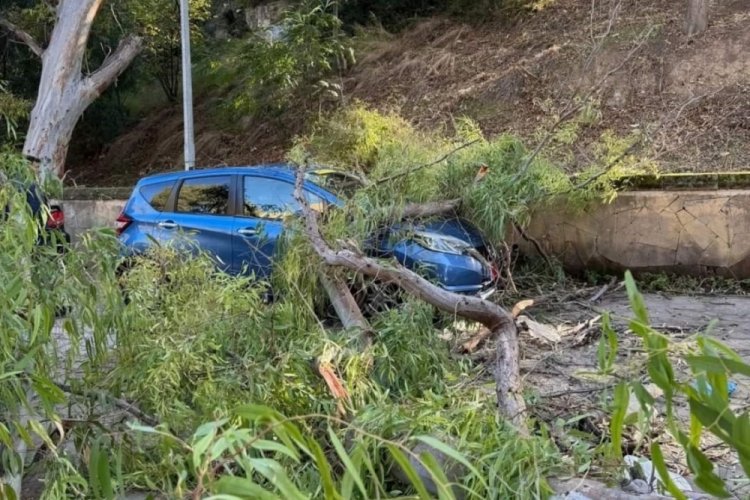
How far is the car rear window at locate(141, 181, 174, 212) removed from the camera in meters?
7.25

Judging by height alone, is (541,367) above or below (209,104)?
below

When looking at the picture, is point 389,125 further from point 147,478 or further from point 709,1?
point 709,1

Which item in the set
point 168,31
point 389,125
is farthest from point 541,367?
point 168,31

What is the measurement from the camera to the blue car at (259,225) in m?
5.58

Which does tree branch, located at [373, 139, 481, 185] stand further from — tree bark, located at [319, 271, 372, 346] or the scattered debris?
the scattered debris

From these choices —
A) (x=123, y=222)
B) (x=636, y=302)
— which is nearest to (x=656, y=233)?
(x=123, y=222)

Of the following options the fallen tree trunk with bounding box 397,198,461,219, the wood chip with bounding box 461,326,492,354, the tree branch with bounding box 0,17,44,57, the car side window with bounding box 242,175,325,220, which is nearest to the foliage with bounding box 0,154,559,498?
the wood chip with bounding box 461,326,492,354

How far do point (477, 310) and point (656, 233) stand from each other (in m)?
4.69

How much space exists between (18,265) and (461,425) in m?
1.97

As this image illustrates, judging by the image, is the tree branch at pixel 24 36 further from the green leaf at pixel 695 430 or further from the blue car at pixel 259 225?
the green leaf at pixel 695 430

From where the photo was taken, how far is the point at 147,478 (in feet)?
9.61

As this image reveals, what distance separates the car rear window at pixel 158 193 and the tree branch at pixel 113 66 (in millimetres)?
5246

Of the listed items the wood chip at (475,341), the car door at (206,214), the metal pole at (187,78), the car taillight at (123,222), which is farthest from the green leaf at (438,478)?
the metal pole at (187,78)

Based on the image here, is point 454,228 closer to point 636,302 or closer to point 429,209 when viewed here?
point 429,209
